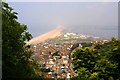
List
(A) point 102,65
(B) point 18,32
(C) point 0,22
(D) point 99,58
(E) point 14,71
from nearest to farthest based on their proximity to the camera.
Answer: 1. (C) point 0,22
2. (E) point 14,71
3. (B) point 18,32
4. (A) point 102,65
5. (D) point 99,58

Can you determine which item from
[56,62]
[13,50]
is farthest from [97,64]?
[56,62]

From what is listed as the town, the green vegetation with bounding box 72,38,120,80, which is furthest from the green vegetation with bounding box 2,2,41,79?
the town

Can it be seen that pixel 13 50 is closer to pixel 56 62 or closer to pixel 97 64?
pixel 97 64

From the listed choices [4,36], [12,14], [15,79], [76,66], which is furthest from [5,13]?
[76,66]

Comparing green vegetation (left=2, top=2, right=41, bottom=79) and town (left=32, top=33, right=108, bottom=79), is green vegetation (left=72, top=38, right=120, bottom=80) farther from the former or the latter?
green vegetation (left=2, top=2, right=41, bottom=79)

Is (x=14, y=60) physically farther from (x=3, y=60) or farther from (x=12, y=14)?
(x=12, y=14)

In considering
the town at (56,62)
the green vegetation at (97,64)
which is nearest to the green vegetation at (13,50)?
the green vegetation at (97,64)
